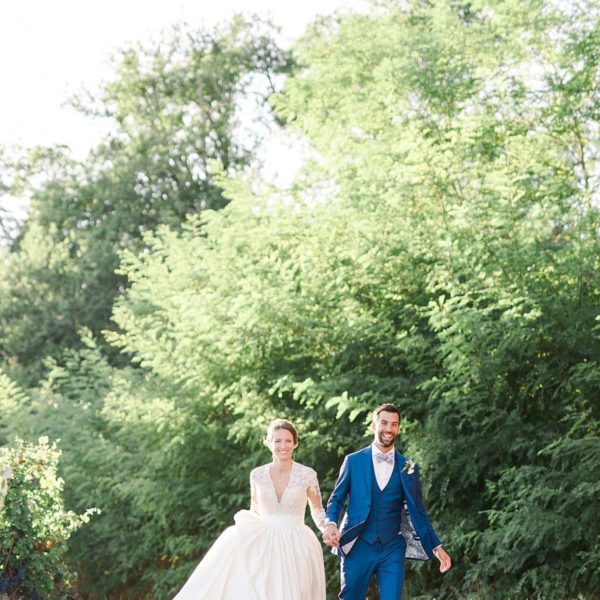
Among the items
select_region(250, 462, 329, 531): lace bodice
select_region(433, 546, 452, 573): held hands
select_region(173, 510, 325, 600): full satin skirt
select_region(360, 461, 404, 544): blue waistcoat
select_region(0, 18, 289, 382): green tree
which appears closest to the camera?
select_region(433, 546, 452, 573): held hands

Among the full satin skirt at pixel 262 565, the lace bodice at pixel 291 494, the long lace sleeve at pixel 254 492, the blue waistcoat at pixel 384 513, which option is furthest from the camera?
the long lace sleeve at pixel 254 492

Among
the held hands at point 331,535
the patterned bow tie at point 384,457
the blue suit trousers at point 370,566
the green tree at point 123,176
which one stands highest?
the green tree at point 123,176

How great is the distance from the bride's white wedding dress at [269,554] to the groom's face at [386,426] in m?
0.75

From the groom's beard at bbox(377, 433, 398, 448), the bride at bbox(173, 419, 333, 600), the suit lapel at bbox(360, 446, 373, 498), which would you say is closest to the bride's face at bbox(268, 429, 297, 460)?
the bride at bbox(173, 419, 333, 600)

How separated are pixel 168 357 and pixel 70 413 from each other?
14.9 feet

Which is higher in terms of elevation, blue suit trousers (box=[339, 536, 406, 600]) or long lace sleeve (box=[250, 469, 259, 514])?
long lace sleeve (box=[250, 469, 259, 514])

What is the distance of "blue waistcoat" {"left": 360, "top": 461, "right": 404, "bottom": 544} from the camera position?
7.13 metres

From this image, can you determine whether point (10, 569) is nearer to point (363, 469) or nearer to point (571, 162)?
point (363, 469)

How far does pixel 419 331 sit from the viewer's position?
41.4 ft

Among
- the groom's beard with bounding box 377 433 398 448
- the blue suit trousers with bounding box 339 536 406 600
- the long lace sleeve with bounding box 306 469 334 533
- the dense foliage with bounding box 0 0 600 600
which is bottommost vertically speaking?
the blue suit trousers with bounding box 339 536 406 600

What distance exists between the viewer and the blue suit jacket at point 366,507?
707cm

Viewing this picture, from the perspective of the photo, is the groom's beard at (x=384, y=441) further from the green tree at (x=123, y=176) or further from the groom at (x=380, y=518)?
the green tree at (x=123, y=176)

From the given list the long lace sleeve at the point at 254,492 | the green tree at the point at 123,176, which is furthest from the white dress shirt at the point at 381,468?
the green tree at the point at 123,176

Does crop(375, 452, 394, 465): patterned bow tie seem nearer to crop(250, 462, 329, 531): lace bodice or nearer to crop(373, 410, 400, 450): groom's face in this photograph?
crop(373, 410, 400, 450): groom's face
